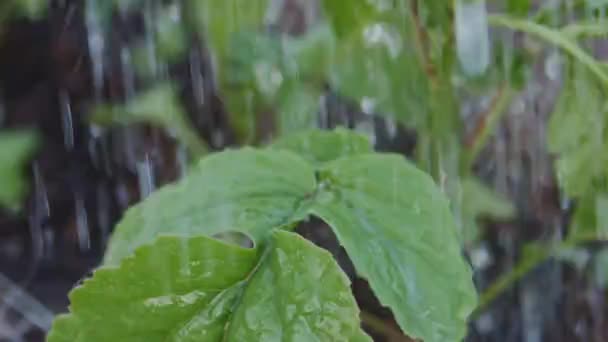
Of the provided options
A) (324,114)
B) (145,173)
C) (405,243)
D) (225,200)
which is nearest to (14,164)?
(145,173)

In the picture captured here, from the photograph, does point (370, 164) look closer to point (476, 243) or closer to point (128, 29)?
point (476, 243)

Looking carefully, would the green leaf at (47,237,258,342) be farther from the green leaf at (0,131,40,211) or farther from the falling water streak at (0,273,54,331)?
the green leaf at (0,131,40,211)

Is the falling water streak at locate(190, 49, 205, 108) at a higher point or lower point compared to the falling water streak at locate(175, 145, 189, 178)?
higher

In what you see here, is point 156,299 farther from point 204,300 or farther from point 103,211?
point 103,211

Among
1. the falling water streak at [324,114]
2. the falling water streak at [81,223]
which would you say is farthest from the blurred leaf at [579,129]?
the falling water streak at [81,223]

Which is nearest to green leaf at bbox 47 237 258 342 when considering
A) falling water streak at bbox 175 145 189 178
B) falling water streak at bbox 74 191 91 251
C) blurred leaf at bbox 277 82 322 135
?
blurred leaf at bbox 277 82 322 135

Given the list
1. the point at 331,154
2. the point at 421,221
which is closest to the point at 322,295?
the point at 421,221
